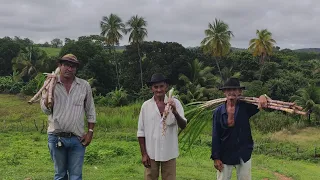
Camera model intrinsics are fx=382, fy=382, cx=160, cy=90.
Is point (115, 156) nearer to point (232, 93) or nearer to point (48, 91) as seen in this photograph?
point (232, 93)

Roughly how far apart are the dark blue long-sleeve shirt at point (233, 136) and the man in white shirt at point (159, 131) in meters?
0.38

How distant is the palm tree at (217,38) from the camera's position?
35.8m

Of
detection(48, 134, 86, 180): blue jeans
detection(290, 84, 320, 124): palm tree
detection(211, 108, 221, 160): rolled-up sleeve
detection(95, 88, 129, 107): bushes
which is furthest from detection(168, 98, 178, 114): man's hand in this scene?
detection(95, 88, 129, 107): bushes

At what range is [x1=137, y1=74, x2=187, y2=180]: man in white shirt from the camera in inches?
151

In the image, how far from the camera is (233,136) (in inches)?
154

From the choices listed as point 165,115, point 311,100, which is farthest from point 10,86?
point 165,115

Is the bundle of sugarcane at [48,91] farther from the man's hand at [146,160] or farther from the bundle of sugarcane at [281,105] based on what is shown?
the bundle of sugarcane at [281,105]

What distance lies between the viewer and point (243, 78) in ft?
121

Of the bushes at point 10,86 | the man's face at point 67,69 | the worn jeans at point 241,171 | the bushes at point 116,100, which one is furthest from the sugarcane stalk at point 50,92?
the bushes at point 10,86

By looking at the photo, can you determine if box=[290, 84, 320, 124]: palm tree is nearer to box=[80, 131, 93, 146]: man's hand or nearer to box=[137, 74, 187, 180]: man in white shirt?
box=[137, 74, 187, 180]: man in white shirt

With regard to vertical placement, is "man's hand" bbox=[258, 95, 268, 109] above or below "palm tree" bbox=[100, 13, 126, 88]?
below

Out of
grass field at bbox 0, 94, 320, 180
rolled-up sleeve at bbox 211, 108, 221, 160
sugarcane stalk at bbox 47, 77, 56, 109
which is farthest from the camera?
grass field at bbox 0, 94, 320, 180

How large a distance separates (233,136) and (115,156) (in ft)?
24.3

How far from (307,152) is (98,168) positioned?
11161 millimetres
